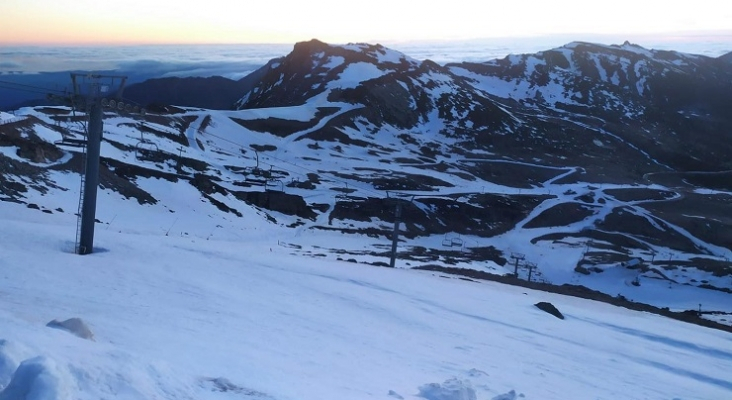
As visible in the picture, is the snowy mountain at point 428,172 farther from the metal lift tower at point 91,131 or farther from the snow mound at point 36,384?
the snow mound at point 36,384

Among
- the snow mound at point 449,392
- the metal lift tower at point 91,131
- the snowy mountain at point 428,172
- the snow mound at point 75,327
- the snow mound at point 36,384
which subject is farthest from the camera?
the snowy mountain at point 428,172

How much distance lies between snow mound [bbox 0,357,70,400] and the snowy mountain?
92.3 ft

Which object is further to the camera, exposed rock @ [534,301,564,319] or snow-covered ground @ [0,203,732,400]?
exposed rock @ [534,301,564,319]

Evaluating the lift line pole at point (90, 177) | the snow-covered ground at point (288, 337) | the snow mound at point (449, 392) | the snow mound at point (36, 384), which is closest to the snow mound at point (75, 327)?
the snow-covered ground at point (288, 337)

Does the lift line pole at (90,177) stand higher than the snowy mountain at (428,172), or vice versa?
the lift line pole at (90,177)

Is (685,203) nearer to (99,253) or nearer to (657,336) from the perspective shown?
(657,336)

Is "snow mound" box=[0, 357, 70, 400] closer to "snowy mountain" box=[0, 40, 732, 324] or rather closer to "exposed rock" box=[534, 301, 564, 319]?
"exposed rock" box=[534, 301, 564, 319]

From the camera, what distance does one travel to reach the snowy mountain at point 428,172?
47.9 m

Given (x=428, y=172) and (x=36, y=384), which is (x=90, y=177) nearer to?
(x=36, y=384)

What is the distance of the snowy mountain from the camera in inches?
1886

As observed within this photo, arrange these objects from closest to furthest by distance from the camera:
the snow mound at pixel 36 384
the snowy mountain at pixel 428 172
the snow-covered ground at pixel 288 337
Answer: the snow mound at pixel 36 384, the snow-covered ground at pixel 288 337, the snowy mountain at pixel 428 172

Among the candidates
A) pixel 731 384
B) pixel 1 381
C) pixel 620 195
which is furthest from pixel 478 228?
pixel 1 381

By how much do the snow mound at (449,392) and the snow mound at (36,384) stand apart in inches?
226

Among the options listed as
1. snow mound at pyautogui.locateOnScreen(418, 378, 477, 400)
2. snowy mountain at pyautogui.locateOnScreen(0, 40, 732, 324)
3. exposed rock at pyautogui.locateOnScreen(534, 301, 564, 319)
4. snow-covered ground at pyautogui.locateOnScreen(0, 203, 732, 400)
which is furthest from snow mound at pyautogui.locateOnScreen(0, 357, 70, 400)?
snowy mountain at pyautogui.locateOnScreen(0, 40, 732, 324)
